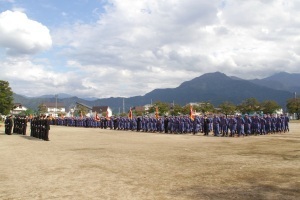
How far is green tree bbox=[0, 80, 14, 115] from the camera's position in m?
94.7

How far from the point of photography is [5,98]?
315 feet

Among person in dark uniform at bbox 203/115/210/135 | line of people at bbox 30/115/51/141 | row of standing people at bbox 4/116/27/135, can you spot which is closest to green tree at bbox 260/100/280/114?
person in dark uniform at bbox 203/115/210/135

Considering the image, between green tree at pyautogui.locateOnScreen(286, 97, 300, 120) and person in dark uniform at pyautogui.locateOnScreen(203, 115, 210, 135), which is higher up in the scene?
green tree at pyautogui.locateOnScreen(286, 97, 300, 120)

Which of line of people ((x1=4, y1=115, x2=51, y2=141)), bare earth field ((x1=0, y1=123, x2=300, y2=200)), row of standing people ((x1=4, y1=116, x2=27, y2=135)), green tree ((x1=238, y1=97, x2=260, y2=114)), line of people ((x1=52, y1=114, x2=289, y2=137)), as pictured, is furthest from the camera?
green tree ((x1=238, y1=97, x2=260, y2=114))

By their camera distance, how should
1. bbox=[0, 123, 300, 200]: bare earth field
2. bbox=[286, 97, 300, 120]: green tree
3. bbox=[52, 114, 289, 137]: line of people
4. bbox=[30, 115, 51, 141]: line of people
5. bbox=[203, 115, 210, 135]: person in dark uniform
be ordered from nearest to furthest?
bbox=[0, 123, 300, 200]: bare earth field, bbox=[30, 115, 51, 141]: line of people, bbox=[52, 114, 289, 137]: line of people, bbox=[203, 115, 210, 135]: person in dark uniform, bbox=[286, 97, 300, 120]: green tree

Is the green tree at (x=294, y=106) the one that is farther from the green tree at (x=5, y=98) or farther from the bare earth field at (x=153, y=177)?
the bare earth field at (x=153, y=177)

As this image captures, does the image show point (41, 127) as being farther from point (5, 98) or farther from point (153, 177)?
point (5, 98)

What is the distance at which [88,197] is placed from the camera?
7.27 meters

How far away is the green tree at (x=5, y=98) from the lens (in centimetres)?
9470

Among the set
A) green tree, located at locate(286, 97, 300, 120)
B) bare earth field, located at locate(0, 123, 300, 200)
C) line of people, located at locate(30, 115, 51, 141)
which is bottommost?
bare earth field, located at locate(0, 123, 300, 200)

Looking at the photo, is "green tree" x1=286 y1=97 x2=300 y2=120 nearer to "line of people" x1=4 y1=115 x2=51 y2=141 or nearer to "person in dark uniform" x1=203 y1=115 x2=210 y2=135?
"person in dark uniform" x1=203 y1=115 x2=210 y2=135

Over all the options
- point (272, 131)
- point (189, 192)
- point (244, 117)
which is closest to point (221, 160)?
point (189, 192)

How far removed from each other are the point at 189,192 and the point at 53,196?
9.50 feet

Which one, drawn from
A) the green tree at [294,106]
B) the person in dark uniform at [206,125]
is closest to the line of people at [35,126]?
the person in dark uniform at [206,125]
